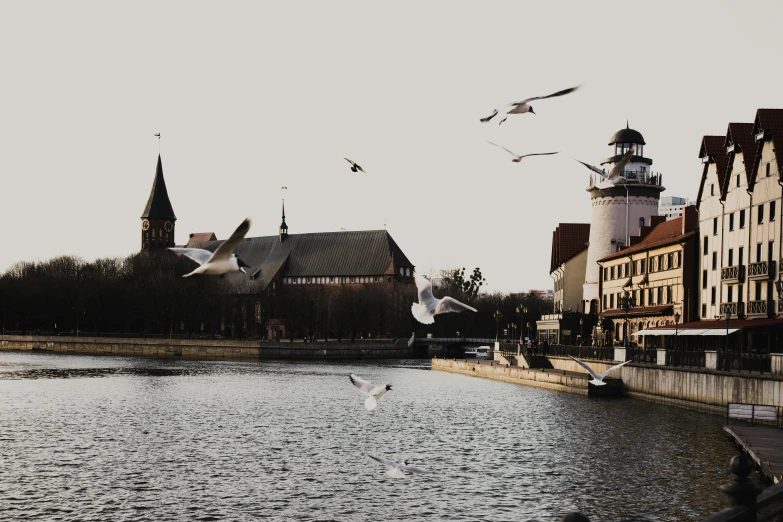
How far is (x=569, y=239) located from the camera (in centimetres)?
11762

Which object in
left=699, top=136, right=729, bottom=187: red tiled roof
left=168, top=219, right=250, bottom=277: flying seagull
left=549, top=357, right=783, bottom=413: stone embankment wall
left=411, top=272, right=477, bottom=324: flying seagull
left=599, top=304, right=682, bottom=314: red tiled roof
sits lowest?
left=549, top=357, right=783, bottom=413: stone embankment wall

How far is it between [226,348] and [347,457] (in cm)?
10271

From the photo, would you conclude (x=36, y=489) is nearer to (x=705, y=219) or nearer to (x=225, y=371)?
(x=705, y=219)

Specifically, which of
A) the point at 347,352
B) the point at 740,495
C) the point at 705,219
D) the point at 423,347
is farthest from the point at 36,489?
the point at 423,347

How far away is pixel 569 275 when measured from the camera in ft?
375

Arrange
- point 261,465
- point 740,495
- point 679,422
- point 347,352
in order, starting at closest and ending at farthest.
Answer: point 740,495 → point 261,465 → point 679,422 → point 347,352

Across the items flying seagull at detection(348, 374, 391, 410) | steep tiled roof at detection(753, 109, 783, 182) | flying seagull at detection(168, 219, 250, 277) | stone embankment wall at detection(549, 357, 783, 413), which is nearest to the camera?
flying seagull at detection(168, 219, 250, 277)

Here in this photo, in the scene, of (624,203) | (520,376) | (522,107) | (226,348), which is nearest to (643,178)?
(624,203)

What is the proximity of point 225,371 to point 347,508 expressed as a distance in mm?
73090

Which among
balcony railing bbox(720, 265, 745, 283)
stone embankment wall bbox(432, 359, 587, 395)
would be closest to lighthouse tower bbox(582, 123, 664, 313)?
stone embankment wall bbox(432, 359, 587, 395)

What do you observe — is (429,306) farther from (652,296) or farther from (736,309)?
(652,296)

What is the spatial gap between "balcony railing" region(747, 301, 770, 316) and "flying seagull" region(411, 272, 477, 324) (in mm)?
55920

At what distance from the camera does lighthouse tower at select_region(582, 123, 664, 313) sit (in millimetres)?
97312

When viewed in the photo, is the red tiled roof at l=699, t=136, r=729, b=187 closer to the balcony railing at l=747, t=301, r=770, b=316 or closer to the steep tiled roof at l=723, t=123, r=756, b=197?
the steep tiled roof at l=723, t=123, r=756, b=197
